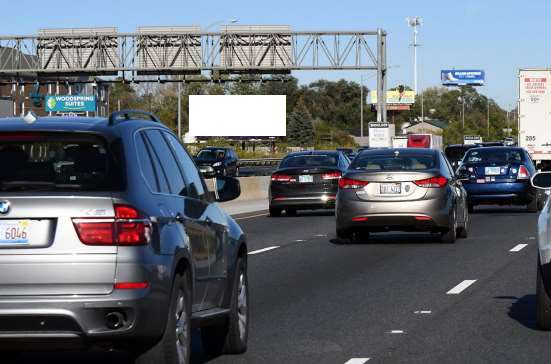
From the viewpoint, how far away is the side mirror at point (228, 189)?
1041 centimetres

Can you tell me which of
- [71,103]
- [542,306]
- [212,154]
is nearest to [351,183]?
[542,306]

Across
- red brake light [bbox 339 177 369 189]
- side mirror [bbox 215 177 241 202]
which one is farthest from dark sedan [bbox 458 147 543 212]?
side mirror [bbox 215 177 241 202]

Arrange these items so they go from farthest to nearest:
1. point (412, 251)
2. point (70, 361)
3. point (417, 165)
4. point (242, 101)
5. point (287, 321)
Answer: point (242, 101) < point (417, 165) < point (412, 251) < point (287, 321) < point (70, 361)

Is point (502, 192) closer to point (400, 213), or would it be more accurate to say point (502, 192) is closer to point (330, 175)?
point (330, 175)

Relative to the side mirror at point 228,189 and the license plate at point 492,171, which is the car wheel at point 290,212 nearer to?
the license plate at point 492,171

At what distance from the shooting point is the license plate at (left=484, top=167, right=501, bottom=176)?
32.9 m

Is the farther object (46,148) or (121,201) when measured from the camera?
(46,148)

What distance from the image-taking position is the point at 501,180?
108 ft

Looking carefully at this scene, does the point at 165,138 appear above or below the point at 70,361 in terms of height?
above

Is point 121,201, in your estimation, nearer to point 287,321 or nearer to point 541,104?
point 287,321

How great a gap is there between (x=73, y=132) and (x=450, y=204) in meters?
14.6

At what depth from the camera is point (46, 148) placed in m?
8.11

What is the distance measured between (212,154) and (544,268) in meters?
56.9

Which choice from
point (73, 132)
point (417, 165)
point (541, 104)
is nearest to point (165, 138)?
point (73, 132)
